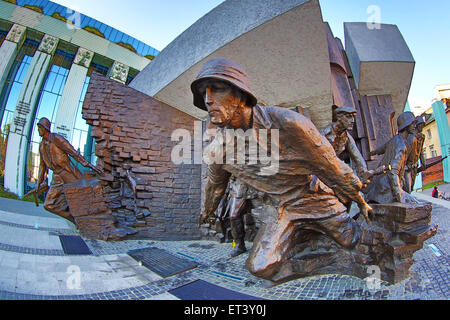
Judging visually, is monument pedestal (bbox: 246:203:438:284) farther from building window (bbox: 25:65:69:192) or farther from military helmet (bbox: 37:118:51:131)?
building window (bbox: 25:65:69:192)

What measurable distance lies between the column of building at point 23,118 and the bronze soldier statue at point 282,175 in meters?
15.2

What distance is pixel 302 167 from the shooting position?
2.02 m

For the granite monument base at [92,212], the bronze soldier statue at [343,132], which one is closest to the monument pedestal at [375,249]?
the bronze soldier statue at [343,132]

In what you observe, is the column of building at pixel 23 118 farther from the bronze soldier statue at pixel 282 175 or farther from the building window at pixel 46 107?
the bronze soldier statue at pixel 282 175

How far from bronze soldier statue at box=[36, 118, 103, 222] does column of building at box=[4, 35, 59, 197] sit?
1075 cm

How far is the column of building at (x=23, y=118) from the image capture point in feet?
40.2

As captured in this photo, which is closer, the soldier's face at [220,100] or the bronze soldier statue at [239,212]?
the soldier's face at [220,100]

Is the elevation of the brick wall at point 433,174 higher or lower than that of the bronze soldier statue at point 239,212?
higher

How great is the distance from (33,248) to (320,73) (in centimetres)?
546
